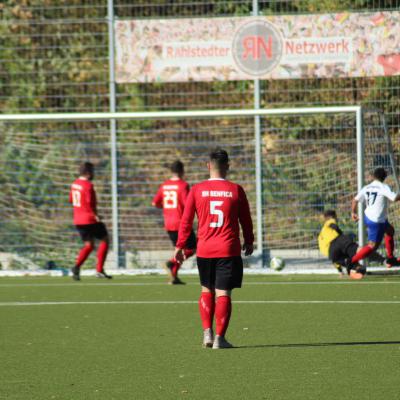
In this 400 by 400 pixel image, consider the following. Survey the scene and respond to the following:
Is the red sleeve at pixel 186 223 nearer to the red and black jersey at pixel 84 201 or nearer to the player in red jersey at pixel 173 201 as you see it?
the player in red jersey at pixel 173 201

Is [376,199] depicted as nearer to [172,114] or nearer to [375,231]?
[375,231]

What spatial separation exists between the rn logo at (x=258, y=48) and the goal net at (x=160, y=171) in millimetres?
891

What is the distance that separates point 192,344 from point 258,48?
997 centimetres

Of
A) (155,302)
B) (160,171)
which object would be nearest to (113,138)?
(160,171)

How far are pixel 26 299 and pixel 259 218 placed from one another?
18.9 feet

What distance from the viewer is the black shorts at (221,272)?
9406 mm

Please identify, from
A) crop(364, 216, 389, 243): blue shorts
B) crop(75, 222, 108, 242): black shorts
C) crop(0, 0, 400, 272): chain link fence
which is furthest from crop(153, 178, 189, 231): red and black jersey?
crop(0, 0, 400, 272): chain link fence

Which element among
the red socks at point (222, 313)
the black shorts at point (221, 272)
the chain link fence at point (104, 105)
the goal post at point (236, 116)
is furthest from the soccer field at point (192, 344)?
the chain link fence at point (104, 105)

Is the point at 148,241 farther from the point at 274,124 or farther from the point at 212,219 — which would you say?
the point at 212,219

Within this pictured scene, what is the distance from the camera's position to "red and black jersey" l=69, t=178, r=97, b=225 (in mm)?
17000

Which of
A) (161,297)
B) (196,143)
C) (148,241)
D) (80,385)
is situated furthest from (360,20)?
(80,385)

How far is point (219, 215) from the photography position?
947cm

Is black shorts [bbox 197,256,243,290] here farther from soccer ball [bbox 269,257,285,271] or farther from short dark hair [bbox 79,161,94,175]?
soccer ball [bbox 269,257,285,271]

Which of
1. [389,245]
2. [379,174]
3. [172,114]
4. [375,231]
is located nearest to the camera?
[375,231]
